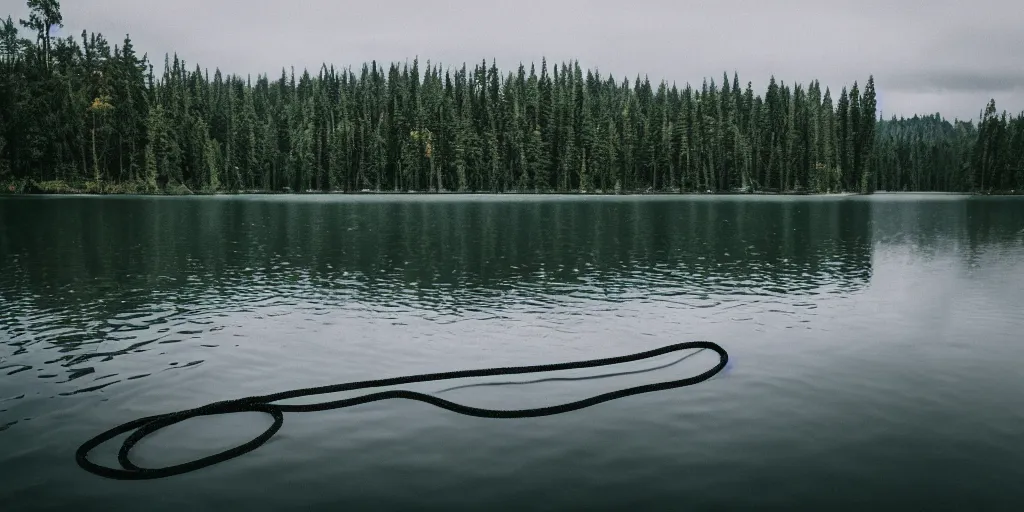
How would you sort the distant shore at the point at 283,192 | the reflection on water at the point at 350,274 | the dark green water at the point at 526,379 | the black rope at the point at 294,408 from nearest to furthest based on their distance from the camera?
1. the dark green water at the point at 526,379
2. the black rope at the point at 294,408
3. the reflection on water at the point at 350,274
4. the distant shore at the point at 283,192

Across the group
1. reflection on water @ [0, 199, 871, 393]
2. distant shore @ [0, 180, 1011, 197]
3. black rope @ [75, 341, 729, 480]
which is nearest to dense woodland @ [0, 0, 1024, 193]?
distant shore @ [0, 180, 1011, 197]

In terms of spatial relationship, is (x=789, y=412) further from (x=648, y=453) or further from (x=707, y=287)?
(x=707, y=287)

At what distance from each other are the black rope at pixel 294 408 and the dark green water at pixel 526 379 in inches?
6.7

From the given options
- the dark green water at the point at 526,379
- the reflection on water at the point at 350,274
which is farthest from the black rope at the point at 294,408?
the reflection on water at the point at 350,274

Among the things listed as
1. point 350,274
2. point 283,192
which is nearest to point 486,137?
point 283,192

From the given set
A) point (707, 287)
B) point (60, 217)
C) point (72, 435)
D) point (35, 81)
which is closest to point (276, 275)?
point (707, 287)

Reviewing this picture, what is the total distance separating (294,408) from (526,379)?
13.5ft

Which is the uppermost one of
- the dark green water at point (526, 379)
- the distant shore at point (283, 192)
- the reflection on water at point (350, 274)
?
the distant shore at point (283, 192)

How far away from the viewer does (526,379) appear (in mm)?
13875

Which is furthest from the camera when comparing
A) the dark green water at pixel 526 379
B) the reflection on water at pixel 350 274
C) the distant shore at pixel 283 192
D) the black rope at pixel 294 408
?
the distant shore at pixel 283 192

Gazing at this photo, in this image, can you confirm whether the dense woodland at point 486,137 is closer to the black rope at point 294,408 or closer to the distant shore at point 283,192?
the distant shore at point 283,192

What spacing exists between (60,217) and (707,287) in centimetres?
5682

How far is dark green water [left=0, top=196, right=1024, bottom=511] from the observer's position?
9016mm

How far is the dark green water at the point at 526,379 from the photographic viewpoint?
29.6ft
